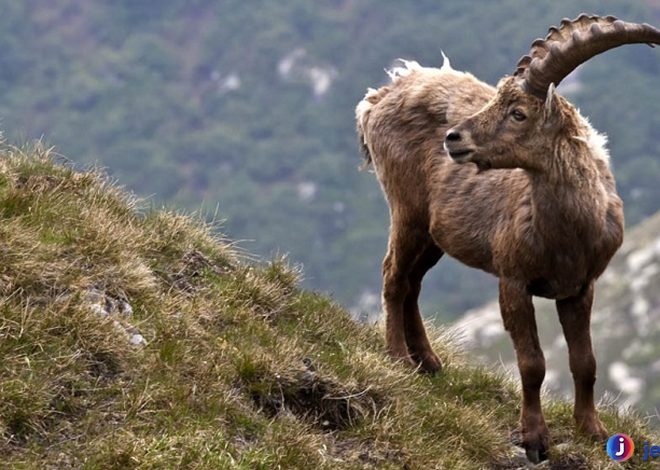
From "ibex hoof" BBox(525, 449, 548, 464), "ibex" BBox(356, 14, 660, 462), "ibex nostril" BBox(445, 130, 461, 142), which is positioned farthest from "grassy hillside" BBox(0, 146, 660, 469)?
"ibex nostril" BBox(445, 130, 461, 142)

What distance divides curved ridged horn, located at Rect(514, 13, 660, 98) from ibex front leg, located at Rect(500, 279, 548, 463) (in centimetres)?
187

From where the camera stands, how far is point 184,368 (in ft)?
30.0

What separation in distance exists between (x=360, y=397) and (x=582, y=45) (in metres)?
3.60

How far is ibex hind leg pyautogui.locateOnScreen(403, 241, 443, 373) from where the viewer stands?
12453 millimetres

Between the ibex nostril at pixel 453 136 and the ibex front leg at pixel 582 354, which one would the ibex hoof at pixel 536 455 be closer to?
the ibex front leg at pixel 582 354

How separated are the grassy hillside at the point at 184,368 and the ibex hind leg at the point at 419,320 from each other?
41cm

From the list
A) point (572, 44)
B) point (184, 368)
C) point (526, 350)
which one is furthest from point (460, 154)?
point (184, 368)

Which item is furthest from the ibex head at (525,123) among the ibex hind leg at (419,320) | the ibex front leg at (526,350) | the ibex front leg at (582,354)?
the ibex hind leg at (419,320)

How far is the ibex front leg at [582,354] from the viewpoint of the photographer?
11.0m

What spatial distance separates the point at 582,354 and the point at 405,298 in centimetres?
236

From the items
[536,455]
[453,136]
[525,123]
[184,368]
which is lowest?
[184,368]

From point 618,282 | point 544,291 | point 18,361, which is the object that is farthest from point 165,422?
point 618,282

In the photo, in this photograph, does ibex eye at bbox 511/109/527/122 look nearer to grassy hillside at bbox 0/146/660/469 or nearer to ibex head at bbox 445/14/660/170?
ibex head at bbox 445/14/660/170

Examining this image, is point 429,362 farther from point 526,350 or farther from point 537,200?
→ point 537,200
